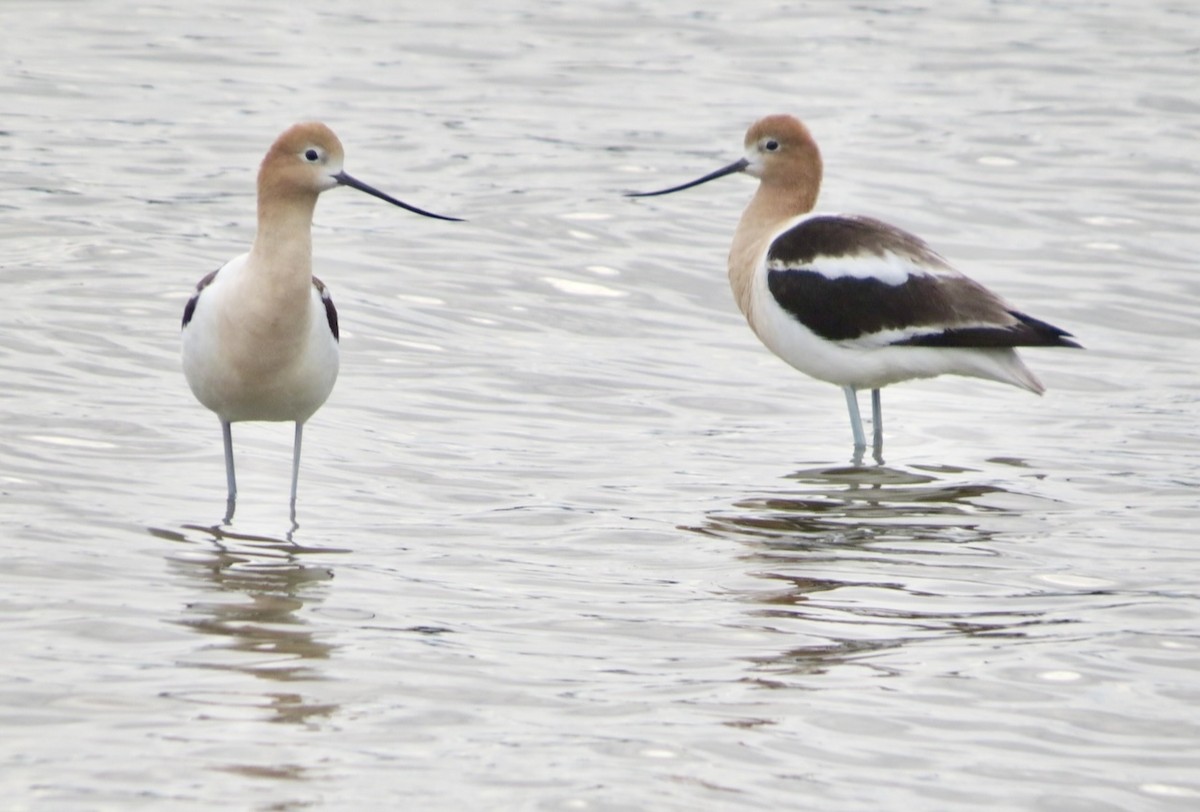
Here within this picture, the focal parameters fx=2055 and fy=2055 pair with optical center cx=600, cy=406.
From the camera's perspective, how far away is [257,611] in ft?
21.4

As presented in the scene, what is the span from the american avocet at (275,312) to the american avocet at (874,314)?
2.61 meters

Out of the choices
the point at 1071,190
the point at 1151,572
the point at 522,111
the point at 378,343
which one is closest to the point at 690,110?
the point at 522,111

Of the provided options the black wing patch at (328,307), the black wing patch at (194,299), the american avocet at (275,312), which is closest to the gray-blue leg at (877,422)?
the black wing patch at (328,307)

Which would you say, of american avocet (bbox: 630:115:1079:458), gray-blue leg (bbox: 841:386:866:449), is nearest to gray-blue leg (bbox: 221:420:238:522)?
american avocet (bbox: 630:115:1079:458)

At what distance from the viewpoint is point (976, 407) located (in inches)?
421

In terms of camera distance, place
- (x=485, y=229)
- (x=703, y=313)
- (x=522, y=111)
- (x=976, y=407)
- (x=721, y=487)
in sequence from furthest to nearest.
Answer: (x=522, y=111)
(x=485, y=229)
(x=703, y=313)
(x=976, y=407)
(x=721, y=487)

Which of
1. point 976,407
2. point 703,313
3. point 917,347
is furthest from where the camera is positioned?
point 703,313

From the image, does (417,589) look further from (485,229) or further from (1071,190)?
(1071,190)

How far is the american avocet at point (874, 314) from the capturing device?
9469mm

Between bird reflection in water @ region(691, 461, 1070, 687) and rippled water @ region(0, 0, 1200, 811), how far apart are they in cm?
3

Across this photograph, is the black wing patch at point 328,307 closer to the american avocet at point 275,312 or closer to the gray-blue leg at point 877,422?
the american avocet at point 275,312

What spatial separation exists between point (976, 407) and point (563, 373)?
216cm

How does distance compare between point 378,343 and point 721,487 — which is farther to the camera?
point 378,343

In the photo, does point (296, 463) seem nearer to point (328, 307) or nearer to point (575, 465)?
point (328, 307)
